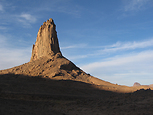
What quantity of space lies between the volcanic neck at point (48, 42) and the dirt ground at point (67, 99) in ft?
37.8

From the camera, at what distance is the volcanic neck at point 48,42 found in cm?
4097

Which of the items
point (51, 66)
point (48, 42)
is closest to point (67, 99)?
point (51, 66)

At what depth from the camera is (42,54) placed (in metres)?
41.4

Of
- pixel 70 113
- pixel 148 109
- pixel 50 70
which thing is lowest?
pixel 70 113

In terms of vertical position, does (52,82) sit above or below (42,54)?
below

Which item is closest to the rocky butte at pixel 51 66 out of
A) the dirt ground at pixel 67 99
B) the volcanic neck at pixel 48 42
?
the volcanic neck at pixel 48 42

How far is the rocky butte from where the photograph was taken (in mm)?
32438

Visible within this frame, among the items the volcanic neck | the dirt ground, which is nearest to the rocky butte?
the volcanic neck

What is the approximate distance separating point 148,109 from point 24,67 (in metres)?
32.5

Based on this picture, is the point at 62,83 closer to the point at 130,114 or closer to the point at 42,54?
the point at 42,54

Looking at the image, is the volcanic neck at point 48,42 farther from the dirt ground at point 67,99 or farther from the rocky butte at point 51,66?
the dirt ground at point 67,99

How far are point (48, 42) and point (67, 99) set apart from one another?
24.3m

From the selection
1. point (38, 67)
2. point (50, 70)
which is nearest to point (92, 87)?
point (50, 70)

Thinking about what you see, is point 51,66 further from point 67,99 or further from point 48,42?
point 67,99
